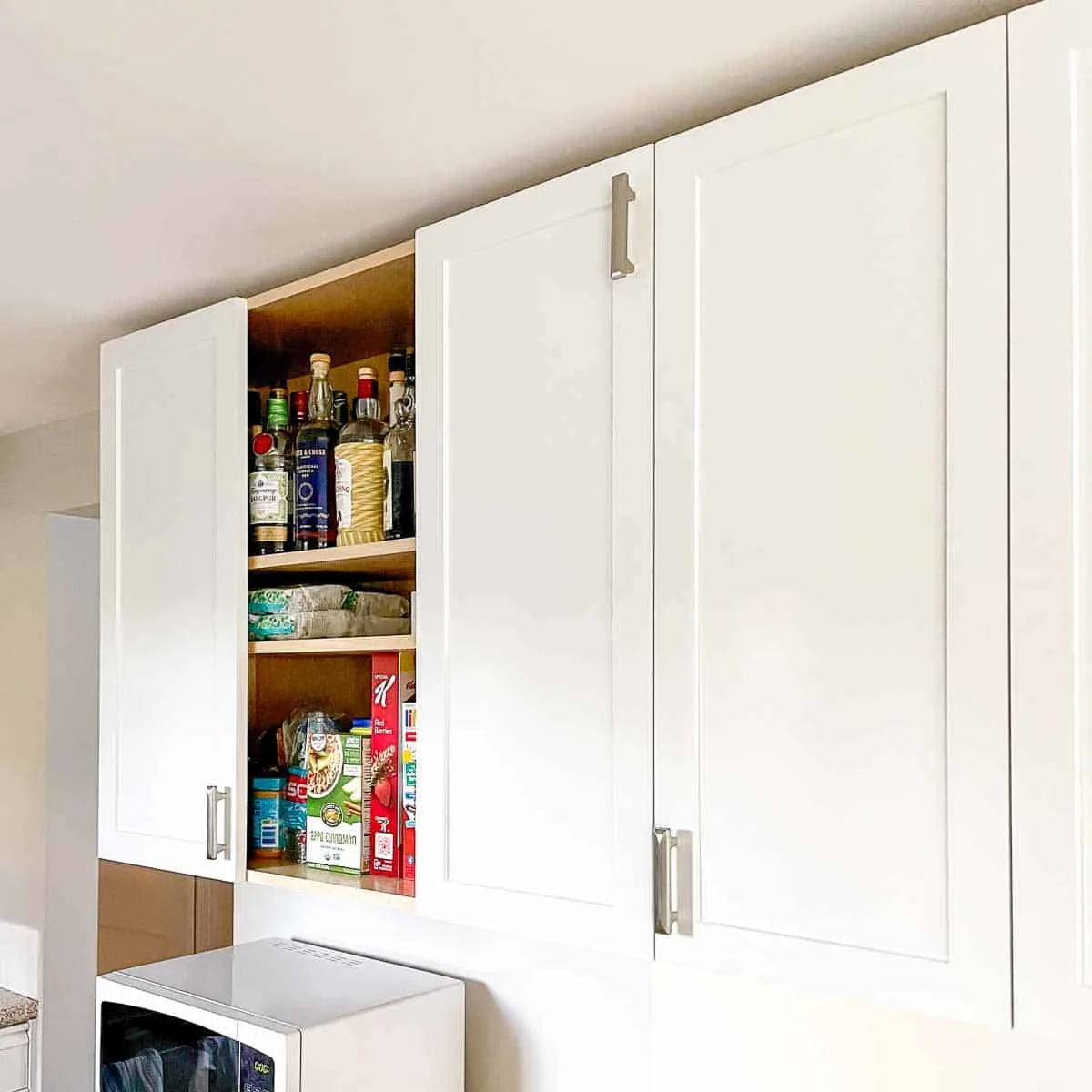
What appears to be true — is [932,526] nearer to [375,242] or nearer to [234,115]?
[234,115]

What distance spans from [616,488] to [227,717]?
847 millimetres

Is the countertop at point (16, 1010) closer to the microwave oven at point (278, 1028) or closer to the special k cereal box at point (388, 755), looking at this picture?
the microwave oven at point (278, 1028)

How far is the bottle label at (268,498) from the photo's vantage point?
1.95 meters

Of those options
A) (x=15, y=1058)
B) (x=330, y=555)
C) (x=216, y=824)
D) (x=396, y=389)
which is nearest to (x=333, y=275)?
(x=396, y=389)

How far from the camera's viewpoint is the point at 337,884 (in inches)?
70.4

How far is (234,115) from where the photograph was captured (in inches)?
56.0

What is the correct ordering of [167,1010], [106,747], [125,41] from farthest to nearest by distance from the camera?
[106,747], [167,1010], [125,41]

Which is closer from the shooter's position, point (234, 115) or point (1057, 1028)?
point (1057, 1028)

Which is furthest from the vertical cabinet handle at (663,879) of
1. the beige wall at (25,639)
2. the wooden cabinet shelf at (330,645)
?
the beige wall at (25,639)

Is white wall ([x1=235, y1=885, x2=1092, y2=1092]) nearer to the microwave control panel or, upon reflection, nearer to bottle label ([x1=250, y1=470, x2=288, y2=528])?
the microwave control panel

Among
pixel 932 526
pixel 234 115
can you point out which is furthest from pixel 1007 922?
pixel 234 115

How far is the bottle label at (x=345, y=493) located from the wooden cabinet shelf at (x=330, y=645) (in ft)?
0.56

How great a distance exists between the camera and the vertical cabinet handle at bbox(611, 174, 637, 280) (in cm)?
140

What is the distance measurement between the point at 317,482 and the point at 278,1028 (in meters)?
0.79
